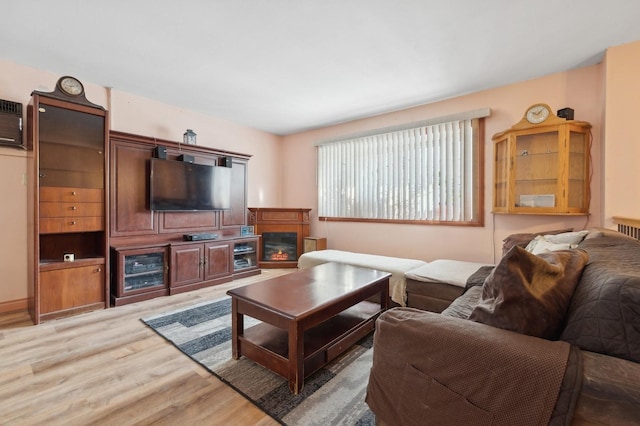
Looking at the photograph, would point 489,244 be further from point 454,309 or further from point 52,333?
point 52,333

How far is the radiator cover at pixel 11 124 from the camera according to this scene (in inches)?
106

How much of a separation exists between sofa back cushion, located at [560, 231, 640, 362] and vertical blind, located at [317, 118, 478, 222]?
2669mm

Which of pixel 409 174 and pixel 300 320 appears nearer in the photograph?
pixel 300 320

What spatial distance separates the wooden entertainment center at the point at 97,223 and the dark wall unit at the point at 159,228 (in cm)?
1

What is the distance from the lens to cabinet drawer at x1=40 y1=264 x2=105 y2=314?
2.63 metres

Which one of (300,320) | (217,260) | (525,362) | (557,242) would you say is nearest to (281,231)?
(217,260)

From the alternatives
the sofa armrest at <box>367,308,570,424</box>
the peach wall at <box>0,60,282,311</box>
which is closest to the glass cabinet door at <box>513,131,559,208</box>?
the sofa armrest at <box>367,308,570,424</box>

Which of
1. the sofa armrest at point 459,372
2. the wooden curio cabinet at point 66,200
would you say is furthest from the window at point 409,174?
the wooden curio cabinet at point 66,200

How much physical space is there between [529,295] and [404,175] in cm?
322

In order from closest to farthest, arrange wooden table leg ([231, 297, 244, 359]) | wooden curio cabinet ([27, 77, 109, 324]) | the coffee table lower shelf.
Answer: the coffee table lower shelf
wooden table leg ([231, 297, 244, 359])
wooden curio cabinet ([27, 77, 109, 324])

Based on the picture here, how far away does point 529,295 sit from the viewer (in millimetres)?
977

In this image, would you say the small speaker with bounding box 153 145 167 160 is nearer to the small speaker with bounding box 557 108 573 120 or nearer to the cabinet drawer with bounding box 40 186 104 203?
the cabinet drawer with bounding box 40 186 104 203

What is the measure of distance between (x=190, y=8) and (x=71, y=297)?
9.24 feet

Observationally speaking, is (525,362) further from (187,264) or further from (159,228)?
(159,228)
